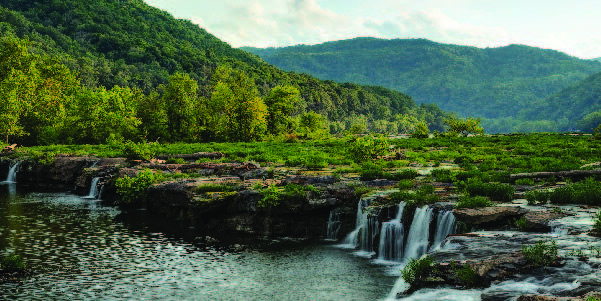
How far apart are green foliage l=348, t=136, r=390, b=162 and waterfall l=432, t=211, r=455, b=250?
22747 millimetres

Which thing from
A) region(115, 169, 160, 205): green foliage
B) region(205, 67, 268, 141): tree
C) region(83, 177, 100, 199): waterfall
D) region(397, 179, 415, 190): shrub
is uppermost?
region(205, 67, 268, 141): tree

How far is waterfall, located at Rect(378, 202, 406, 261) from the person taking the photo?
1017 inches

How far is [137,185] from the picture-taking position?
1612 inches

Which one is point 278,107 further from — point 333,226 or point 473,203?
point 473,203

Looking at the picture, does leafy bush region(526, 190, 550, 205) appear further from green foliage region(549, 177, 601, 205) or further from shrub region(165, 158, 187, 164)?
shrub region(165, 158, 187, 164)

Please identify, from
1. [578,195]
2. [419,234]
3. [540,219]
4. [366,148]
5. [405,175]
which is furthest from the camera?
[366,148]

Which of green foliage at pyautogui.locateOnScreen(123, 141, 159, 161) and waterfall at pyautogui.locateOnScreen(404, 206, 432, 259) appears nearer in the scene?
waterfall at pyautogui.locateOnScreen(404, 206, 432, 259)

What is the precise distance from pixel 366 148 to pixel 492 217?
25.3 meters

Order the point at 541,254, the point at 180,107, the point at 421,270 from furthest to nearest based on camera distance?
the point at 180,107 < the point at 421,270 < the point at 541,254

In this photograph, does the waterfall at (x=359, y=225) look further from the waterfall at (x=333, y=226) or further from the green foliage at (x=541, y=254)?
the green foliage at (x=541, y=254)

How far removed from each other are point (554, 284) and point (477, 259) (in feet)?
9.46

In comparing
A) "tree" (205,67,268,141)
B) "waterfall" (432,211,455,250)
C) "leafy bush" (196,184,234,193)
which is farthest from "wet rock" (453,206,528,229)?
"tree" (205,67,268,141)

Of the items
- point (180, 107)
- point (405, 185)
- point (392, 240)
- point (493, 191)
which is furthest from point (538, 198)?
point (180, 107)

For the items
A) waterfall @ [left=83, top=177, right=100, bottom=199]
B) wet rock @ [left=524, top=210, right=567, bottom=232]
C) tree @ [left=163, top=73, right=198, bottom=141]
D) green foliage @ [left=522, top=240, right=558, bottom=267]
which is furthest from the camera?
tree @ [left=163, top=73, right=198, bottom=141]
